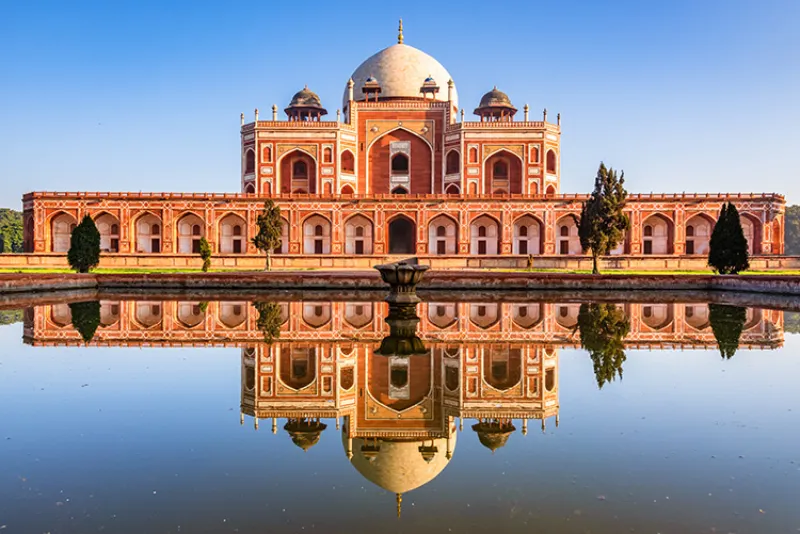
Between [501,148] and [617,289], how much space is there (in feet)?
66.0

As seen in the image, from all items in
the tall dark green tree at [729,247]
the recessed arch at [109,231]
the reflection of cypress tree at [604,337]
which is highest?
the recessed arch at [109,231]

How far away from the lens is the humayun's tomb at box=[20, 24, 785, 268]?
107ft

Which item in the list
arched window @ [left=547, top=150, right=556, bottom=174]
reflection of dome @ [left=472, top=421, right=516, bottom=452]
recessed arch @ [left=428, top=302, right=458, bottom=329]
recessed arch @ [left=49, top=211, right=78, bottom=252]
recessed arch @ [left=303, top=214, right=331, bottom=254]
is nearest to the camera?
reflection of dome @ [left=472, top=421, right=516, bottom=452]

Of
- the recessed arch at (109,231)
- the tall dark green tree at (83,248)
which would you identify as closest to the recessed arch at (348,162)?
the recessed arch at (109,231)

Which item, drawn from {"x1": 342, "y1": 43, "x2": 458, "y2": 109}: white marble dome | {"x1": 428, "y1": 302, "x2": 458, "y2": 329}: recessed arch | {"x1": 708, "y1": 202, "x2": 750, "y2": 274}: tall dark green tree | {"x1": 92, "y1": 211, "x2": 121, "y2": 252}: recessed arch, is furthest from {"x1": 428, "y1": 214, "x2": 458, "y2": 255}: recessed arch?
{"x1": 428, "y1": 302, "x2": 458, "y2": 329}: recessed arch

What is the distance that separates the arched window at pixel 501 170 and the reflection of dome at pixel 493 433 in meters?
33.6

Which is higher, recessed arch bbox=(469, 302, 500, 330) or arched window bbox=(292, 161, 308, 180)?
arched window bbox=(292, 161, 308, 180)

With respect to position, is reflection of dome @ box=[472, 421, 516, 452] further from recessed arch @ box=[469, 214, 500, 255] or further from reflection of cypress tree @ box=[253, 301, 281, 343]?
recessed arch @ box=[469, 214, 500, 255]

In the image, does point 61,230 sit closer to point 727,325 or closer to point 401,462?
point 727,325

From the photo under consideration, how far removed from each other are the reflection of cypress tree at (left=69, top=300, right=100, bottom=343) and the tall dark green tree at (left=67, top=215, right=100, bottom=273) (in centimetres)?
775

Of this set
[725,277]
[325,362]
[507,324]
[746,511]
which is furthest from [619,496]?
[725,277]

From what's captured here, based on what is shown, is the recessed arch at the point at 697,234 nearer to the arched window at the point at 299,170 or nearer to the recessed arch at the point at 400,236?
the recessed arch at the point at 400,236

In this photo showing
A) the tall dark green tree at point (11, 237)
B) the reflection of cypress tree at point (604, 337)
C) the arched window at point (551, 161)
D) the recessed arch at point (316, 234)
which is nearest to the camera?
the reflection of cypress tree at point (604, 337)

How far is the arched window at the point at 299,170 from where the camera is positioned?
37.7m
